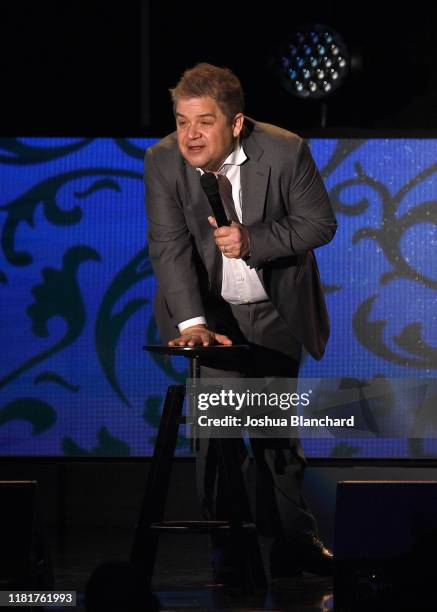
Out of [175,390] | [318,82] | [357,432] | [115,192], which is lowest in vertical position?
[357,432]

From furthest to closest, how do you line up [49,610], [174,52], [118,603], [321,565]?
1. [174,52]
2. [321,565]
3. [49,610]
4. [118,603]

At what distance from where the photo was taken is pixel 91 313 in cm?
405

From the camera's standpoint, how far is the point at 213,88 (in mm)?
2826

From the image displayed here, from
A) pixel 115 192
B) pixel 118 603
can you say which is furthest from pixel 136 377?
pixel 118 603

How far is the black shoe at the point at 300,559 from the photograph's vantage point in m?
2.96

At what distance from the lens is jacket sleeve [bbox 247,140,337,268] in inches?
112

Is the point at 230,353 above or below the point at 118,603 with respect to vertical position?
above

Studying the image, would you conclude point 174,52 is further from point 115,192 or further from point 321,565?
point 321,565

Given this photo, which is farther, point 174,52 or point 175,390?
point 174,52

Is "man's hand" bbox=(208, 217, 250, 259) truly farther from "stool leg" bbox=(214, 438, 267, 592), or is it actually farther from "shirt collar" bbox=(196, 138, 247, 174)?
"stool leg" bbox=(214, 438, 267, 592)

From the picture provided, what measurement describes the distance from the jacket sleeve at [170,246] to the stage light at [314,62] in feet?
Result: 4.04

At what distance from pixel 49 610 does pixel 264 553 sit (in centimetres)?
122

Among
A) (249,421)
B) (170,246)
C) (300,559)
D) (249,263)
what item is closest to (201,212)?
(170,246)

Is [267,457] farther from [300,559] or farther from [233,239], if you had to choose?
[233,239]
